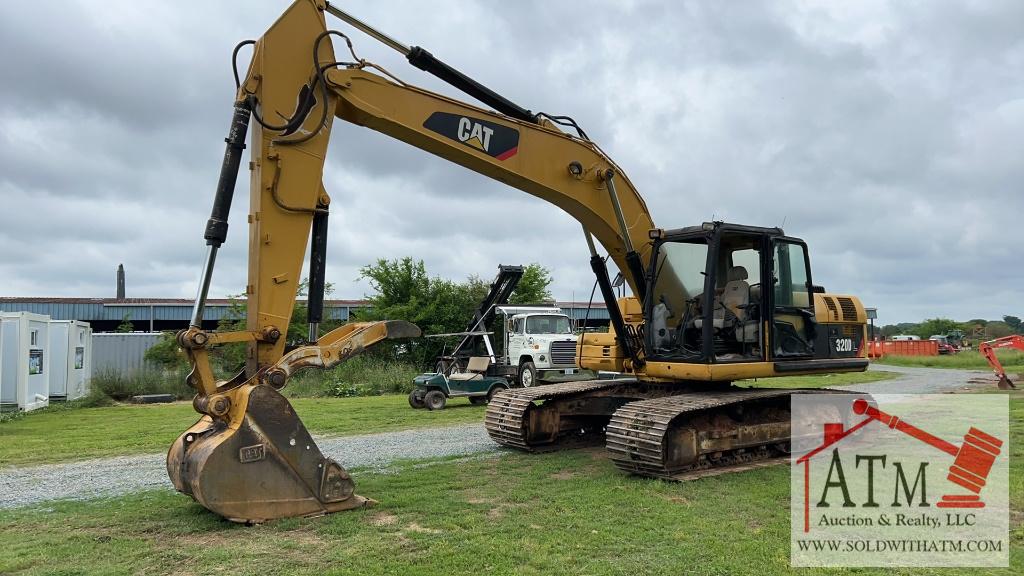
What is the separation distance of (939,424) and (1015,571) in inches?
314

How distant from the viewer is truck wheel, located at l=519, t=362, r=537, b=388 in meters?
19.6

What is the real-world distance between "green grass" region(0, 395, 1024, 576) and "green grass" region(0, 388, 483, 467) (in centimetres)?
443

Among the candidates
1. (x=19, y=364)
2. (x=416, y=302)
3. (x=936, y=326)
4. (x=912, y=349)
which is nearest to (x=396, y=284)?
(x=416, y=302)

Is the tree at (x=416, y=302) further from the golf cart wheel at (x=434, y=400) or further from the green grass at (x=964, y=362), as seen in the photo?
the green grass at (x=964, y=362)

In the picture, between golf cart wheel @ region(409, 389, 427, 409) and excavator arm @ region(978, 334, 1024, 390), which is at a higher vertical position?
excavator arm @ region(978, 334, 1024, 390)

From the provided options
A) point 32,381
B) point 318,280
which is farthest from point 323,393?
point 318,280

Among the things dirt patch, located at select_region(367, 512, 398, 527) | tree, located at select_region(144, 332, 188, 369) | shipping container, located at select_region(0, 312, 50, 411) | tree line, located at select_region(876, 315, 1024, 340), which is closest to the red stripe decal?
dirt patch, located at select_region(367, 512, 398, 527)

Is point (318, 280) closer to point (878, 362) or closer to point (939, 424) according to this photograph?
point (939, 424)

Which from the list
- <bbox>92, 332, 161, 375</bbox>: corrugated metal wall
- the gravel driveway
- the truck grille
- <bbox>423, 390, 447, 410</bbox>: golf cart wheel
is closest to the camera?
the gravel driveway

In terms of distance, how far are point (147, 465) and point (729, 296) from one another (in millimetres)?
7604

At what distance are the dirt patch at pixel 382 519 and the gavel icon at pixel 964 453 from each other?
4.89 meters

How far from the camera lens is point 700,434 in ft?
26.9

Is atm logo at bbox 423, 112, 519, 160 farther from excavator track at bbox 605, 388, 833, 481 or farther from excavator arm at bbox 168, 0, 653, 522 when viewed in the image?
excavator track at bbox 605, 388, 833, 481

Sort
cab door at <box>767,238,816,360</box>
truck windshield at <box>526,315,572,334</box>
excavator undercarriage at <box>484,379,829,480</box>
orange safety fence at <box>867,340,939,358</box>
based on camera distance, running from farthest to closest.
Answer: orange safety fence at <box>867,340,939,358</box>, truck windshield at <box>526,315,572,334</box>, cab door at <box>767,238,816,360</box>, excavator undercarriage at <box>484,379,829,480</box>
